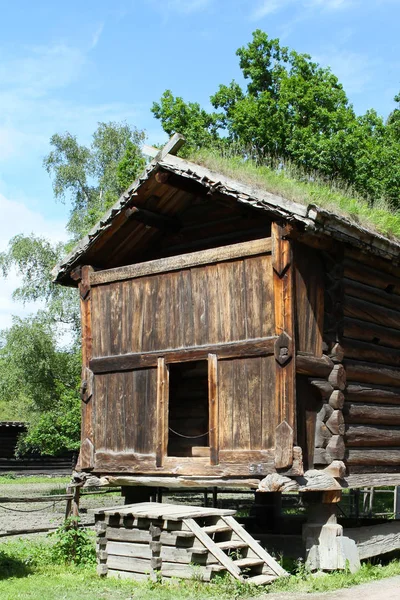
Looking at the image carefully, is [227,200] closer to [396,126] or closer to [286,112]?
[286,112]

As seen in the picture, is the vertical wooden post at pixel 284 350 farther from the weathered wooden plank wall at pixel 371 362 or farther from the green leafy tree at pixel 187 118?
the green leafy tree at pixel 187 118

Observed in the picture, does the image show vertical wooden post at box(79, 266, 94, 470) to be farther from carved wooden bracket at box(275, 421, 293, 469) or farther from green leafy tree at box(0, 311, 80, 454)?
green leafy tree at box(0, 311, 80, 454)

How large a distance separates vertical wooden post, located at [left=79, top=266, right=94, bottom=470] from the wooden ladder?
3.04 m

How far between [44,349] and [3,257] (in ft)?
17.7

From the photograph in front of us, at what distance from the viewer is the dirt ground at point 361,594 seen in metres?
9.52

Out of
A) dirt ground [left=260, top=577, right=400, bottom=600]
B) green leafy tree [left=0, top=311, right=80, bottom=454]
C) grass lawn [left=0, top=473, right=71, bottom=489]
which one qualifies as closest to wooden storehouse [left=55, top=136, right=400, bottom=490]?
dirt ground [left=260, top=577, right=400, bottom=600]

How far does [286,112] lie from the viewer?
29906 millimetres

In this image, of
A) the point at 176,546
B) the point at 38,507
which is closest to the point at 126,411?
the point at 176,546

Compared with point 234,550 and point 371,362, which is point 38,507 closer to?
point 371,362

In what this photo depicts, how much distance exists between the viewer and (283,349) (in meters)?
11.1

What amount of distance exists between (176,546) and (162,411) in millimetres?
2471

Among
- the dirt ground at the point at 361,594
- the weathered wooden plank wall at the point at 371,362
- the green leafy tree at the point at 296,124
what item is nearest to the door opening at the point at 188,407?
the weathered wooden plank wall at the point at 371,362

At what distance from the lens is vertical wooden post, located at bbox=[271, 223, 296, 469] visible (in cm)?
1093

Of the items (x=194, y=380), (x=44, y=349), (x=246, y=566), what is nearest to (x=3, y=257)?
(x=44, y=349)
